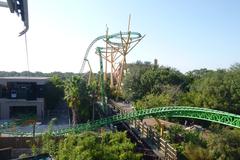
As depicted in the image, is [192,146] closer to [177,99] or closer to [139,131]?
[139,131]

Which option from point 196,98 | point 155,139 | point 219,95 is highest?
point 219,95

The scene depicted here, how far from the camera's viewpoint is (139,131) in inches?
1405

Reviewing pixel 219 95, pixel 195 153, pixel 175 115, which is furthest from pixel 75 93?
pixel 195 153

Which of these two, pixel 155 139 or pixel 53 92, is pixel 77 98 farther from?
pixel 53 92

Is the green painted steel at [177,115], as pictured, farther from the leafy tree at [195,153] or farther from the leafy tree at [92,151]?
the leafy tree at [92,151]

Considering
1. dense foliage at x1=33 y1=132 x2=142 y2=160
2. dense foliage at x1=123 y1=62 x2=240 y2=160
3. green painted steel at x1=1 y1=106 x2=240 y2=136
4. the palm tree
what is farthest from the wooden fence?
the palm tree

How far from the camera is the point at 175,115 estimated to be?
113ft

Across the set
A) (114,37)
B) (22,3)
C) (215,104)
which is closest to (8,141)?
(215,104)

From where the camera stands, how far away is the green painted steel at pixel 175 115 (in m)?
29.2

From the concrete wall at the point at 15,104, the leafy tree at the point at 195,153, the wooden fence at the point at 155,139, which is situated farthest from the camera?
the concrete wall at the point at 15,104

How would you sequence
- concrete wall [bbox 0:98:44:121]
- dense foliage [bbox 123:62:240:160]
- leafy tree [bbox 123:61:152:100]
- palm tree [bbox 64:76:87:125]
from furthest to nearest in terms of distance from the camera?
leafy tree [bbox 123:61:152:100]
concrete wall [bbox 0:98:44:121]
palm tree [bbox 64:76:87:125]
dense foliage [bbox 123:62:240:160]

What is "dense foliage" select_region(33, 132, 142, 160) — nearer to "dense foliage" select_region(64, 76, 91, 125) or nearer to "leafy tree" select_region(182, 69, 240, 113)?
"dense foliage" select_region(64, 76, 91, 125)

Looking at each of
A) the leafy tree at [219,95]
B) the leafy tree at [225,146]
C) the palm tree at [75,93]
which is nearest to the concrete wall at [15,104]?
the palm tree at [75,93]

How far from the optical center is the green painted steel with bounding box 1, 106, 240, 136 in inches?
1148
